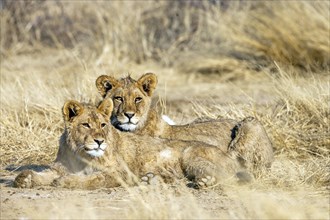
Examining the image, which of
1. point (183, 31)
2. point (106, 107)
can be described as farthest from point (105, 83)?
point (183, 31)

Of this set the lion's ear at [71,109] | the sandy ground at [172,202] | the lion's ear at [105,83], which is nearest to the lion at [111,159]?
the lion's ear at [71,109]

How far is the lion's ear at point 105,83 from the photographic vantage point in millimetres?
9055

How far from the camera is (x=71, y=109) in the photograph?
7.84 m

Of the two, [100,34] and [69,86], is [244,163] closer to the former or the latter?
[69,86]

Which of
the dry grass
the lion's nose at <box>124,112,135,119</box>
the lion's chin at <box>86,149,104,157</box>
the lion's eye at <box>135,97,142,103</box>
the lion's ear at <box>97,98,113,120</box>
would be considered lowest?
the dry grass

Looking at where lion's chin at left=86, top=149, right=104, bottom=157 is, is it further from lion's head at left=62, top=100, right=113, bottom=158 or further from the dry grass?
the dry grass

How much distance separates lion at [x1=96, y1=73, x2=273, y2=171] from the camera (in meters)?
8.77

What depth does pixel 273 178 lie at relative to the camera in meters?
8.09

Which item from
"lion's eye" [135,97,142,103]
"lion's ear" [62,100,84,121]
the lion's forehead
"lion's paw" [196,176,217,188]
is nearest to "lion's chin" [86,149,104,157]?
"lion's ear" [62,100,84,121]

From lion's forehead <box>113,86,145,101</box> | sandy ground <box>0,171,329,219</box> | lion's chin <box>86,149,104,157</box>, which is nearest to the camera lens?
sandy ground <box>0,171,329,219</box>

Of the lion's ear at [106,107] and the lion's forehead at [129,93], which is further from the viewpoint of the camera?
the lion's forehead at [129,93]

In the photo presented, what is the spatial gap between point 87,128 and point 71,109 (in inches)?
10.1

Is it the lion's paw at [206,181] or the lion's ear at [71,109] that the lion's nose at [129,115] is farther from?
the lion's paw at [206,181]

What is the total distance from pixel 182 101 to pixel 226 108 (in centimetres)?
223
